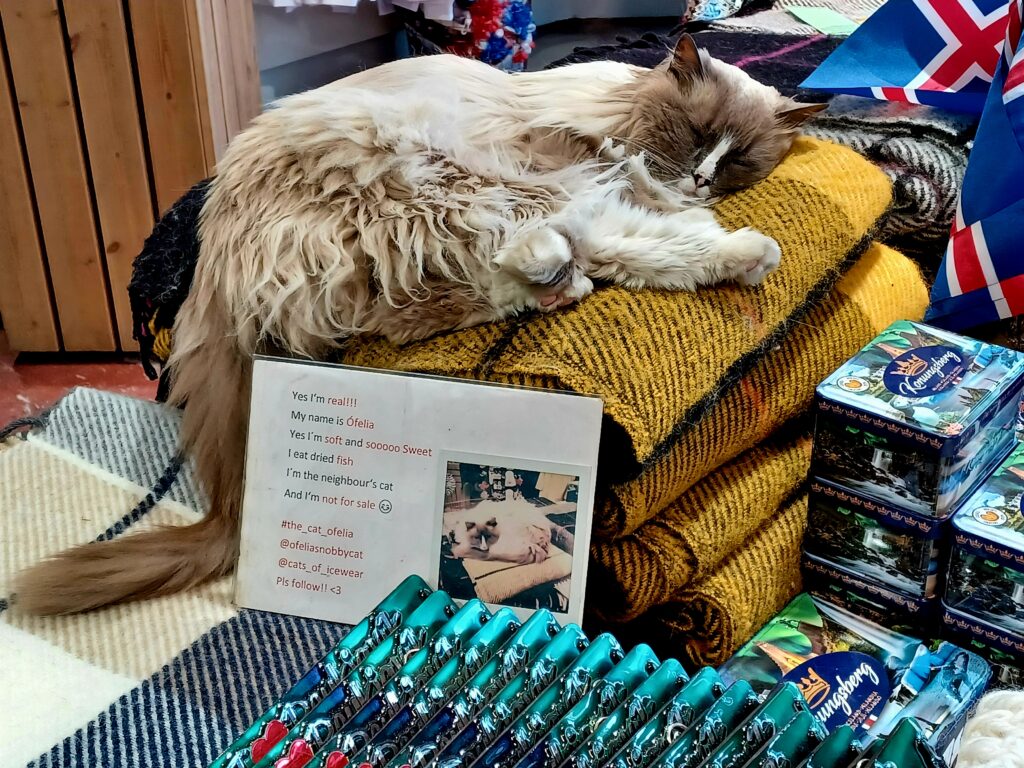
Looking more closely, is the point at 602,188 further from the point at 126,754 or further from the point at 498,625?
the point at 126,754


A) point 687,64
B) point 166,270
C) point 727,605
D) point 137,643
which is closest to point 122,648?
point 137,643

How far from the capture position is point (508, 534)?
1.06 metres

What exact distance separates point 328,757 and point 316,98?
0.88 m

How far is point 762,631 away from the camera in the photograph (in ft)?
3.68

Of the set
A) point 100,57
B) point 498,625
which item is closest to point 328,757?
point 498,625

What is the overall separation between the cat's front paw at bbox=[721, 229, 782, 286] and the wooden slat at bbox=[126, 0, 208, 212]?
57.7 inches

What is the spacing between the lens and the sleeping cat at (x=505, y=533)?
105 cm

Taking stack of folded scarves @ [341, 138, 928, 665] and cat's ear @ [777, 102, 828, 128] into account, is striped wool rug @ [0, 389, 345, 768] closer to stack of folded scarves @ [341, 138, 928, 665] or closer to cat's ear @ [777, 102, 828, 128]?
stack of folded scarves @ [341, 138, 928, 665]

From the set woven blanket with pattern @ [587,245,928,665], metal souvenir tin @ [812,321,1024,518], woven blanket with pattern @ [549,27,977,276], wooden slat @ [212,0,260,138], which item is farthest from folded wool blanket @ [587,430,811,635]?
wooden slat @ [212,0,260,138]

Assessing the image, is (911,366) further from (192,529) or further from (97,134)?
(97,134)

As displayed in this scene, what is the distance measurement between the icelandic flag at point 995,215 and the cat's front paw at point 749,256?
1.44 feet

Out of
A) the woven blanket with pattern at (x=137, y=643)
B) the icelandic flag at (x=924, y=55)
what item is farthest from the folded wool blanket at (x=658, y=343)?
the icelandic flag at (x=924, y=55)

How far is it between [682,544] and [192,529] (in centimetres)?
63

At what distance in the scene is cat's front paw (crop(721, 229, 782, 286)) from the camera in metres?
1.15
